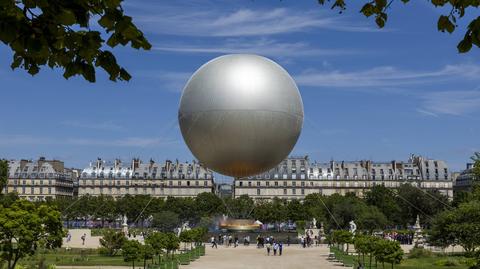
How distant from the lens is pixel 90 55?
436cm

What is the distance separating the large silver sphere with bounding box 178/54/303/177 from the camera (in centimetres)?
2703

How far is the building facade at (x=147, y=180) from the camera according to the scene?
143 meters

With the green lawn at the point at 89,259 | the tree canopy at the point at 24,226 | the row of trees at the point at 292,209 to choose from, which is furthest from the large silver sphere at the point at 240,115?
the row of trees at the point at 292,209

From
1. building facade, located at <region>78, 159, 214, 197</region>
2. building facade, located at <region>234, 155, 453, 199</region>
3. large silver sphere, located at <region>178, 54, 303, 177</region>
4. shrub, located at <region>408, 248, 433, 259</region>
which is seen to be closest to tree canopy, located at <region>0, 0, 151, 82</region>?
large silver sphere, located at <region>178, 54, 303, 177</region>

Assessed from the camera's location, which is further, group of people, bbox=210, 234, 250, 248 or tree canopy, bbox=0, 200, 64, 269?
group of people, bbox=210, 234, 250, 248

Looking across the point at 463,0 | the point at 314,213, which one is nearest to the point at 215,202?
the point at 314,213

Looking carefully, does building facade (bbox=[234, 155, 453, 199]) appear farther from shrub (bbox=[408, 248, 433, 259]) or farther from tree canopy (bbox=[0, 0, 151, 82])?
tree canopy (bbox=[0, 0, 151, 82])

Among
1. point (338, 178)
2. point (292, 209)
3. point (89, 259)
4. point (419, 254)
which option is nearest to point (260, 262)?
point (89, 259)

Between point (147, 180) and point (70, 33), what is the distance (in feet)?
470

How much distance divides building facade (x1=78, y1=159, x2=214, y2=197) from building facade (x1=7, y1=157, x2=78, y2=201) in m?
6.59

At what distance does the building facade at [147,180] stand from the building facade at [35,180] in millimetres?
6589

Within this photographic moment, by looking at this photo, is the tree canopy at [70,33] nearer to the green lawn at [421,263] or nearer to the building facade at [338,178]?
the green lawn at [421,263]

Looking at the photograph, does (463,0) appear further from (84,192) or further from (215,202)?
(84,192)

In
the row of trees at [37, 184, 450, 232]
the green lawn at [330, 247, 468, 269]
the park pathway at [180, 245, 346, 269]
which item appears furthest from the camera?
the row of trees at [37, 184, 450, 232]
